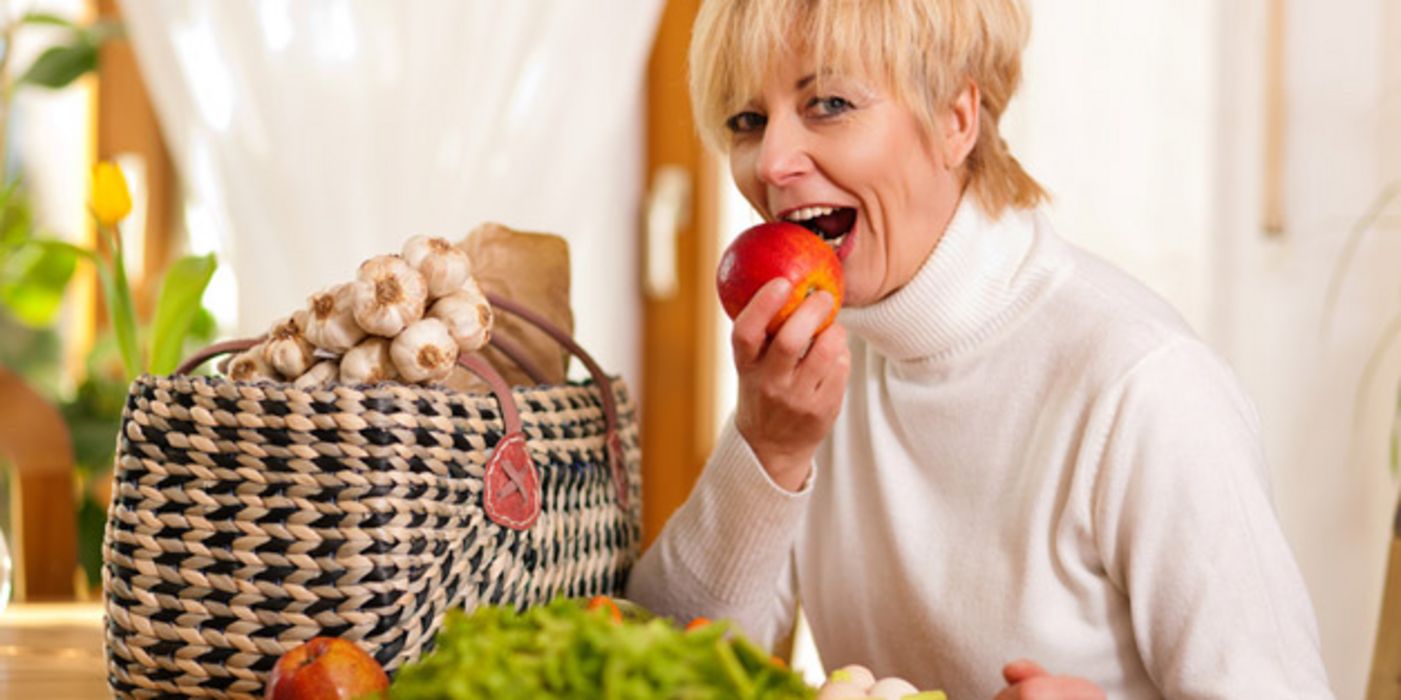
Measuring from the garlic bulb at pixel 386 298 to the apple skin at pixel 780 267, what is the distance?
0.85ft

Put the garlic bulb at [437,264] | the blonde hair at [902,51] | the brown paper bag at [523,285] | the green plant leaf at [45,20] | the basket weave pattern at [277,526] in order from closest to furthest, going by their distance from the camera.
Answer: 1. the basket weave pattern at [277,526]
2. the garlic bulb at [437,264]
3. the blonde hair at [902,51]
4. the brown paper bag at [523,285]
5. the green plant leaf at [45,20]

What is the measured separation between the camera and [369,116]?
2.78m

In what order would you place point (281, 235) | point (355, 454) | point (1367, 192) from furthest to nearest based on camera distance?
point (281, 235) < point (1367, 192) < point (355, 454)

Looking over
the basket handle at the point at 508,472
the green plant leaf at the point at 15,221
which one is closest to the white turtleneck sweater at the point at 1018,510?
the basket handle at the point at 508,472

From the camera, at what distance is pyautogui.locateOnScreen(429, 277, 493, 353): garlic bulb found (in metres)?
1.14

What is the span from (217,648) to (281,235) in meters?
1.77

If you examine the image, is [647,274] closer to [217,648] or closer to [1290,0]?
[1290,0]

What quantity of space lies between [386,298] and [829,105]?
428 millimetres

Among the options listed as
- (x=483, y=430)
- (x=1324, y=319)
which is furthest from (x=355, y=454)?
(x=1324, y=319)

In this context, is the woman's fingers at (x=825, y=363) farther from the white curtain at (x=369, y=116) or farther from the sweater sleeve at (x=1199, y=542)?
the white curtain at (x=369, y=116)

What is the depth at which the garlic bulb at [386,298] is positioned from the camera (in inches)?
43.8

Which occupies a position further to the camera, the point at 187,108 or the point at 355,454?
the point at 187,108

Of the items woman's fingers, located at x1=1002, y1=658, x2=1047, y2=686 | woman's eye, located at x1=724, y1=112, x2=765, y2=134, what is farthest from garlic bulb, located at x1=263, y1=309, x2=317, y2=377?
woman's fingers, located at x1=1002, y1=658, x2=1047, y2=686

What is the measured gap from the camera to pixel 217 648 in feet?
3.51
